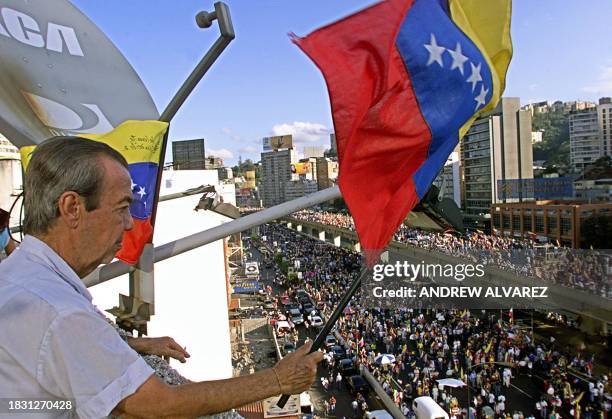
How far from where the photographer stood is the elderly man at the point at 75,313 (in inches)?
38.3

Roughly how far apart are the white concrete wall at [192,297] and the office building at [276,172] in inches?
4883

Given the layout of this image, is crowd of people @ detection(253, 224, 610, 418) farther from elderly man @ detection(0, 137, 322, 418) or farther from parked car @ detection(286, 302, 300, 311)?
elderly man @ detection(0, 137, 322, 418)

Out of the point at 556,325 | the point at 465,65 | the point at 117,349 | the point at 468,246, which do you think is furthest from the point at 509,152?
the point at 117,349

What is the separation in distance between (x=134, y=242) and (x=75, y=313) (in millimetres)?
2980

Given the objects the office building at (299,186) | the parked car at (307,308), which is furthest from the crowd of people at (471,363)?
the office building at (299,186)

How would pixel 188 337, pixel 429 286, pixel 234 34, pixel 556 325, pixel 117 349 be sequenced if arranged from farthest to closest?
pixel 429 286, pixel 556 325, pixel 188 337, pixel 234 34, pixel 117 349

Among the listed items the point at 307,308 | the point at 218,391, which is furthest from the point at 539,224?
the point at 218,391

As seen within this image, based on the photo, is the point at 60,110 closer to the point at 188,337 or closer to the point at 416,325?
the point at 188,337

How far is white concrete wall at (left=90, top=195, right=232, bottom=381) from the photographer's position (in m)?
12.9

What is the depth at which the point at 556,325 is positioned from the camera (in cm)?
2447

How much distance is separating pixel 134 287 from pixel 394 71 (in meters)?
2.86

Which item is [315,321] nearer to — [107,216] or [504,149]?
[107,216]

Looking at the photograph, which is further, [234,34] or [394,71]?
[394,71]

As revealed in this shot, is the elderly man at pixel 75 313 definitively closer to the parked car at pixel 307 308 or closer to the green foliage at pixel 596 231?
the parked car at pixel 307 308
